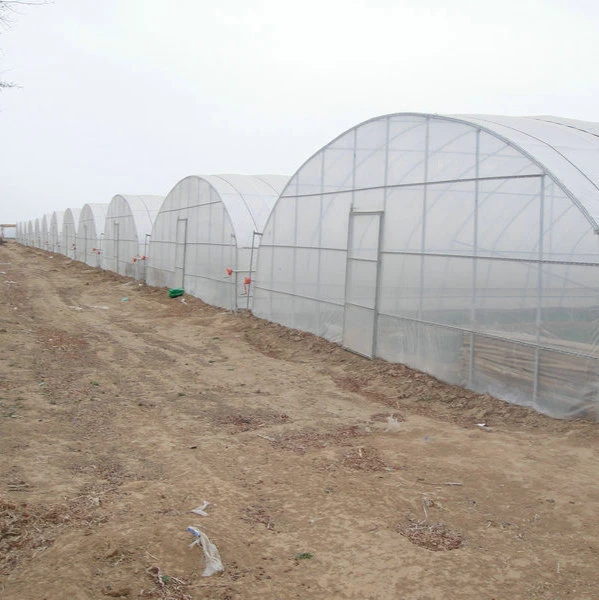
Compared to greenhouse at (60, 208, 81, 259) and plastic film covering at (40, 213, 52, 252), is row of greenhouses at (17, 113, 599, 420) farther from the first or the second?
plastic film covering at (40, 213, 52, 252)

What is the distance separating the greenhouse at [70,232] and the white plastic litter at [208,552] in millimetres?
45350

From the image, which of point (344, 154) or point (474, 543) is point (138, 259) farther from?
point (474, 543)

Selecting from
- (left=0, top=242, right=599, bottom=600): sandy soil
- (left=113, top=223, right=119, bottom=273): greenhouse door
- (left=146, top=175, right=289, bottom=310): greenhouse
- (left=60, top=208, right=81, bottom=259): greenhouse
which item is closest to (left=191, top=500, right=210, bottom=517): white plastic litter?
(left=0, top=242, right=599, bottom=600): sandy soil

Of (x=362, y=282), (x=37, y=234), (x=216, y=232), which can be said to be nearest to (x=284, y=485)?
(x=362, y=282)

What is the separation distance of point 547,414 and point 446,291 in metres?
2.68

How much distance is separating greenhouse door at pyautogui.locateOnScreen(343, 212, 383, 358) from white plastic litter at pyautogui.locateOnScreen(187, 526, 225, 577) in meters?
7.72

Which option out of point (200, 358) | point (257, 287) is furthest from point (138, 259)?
point (200, 358)

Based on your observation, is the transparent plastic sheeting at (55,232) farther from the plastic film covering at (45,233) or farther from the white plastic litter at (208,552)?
the white plastic litter at (208,552)

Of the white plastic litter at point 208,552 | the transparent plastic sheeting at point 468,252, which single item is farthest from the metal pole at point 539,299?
the white plastic litter at point 208,552

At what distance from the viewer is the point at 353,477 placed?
673cm

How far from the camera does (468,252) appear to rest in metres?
9.99

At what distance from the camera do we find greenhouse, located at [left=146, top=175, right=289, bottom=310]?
1920 cm

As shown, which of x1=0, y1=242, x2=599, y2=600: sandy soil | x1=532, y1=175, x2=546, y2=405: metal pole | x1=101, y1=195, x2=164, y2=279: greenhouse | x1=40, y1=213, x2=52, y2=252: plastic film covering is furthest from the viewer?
x1=40, y1=213, x2=52, y2=252: plastic film covering

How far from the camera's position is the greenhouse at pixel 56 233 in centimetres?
5572
